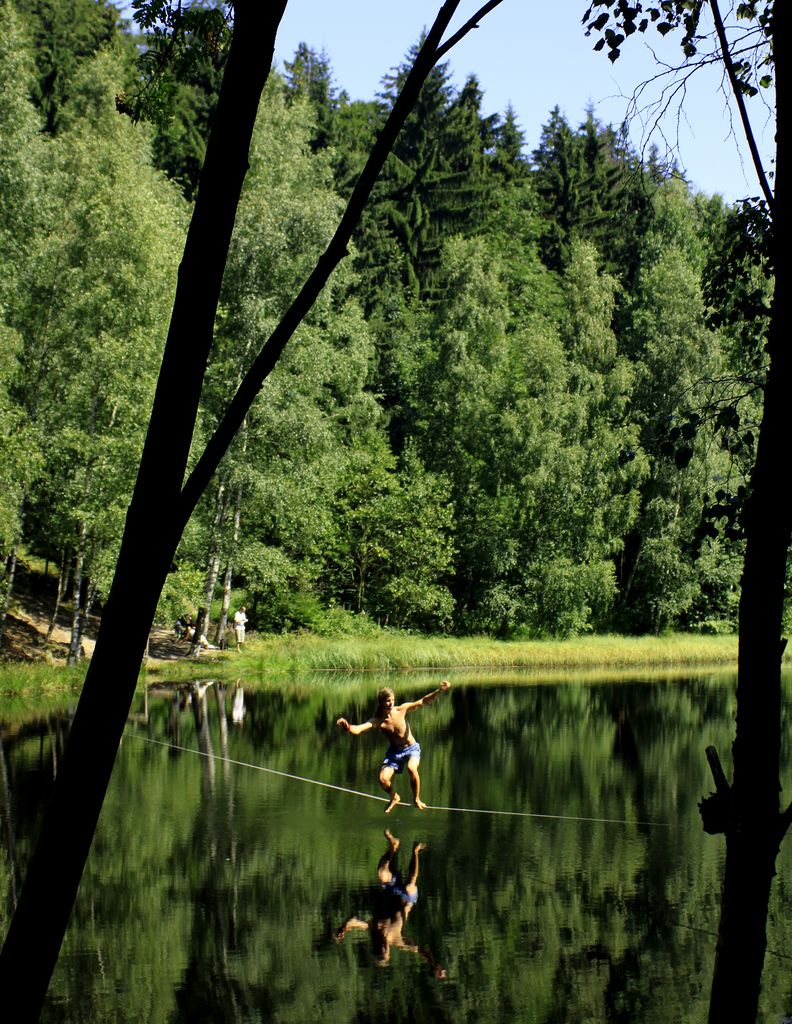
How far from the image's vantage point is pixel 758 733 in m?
3.81

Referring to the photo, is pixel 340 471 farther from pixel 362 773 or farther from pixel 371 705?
pixel 362 773

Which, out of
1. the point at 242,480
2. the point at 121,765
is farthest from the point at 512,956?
the point at 242,480

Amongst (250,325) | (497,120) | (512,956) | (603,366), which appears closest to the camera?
(512,956)

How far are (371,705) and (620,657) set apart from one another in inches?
788

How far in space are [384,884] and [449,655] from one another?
30082mm

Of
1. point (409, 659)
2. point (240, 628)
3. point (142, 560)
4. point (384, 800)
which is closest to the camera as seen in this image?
point (142, 560)

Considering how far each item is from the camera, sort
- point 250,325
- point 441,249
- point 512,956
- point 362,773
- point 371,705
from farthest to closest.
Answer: point 441,249, point 250,325, point 371,705, point 362,773, point 512,956

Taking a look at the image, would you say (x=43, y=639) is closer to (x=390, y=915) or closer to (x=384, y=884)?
(x=384, y=884)

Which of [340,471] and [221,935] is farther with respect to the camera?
[340,471]

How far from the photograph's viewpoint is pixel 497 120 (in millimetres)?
68500

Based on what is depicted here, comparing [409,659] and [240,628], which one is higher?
[240,628]

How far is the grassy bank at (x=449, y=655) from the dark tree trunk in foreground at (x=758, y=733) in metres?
30.3

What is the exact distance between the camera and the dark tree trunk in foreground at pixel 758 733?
3.69 m

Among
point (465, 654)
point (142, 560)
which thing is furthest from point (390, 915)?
point (465, 654)
